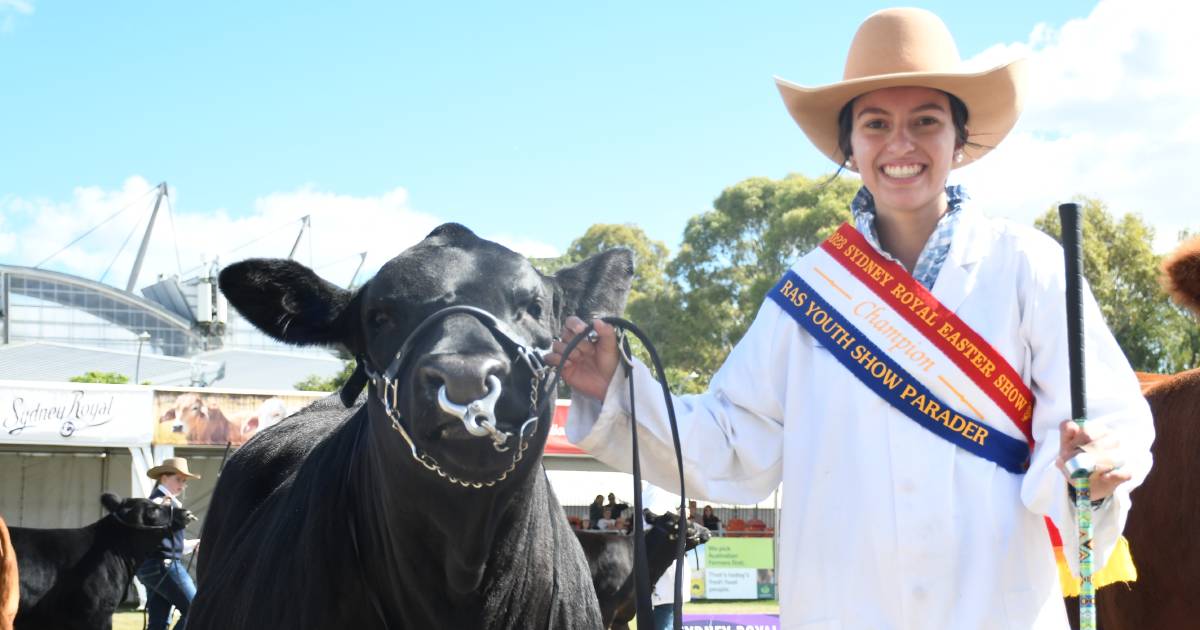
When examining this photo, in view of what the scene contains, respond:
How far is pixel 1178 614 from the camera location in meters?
4.07

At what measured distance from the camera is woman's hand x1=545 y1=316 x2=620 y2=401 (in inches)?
110

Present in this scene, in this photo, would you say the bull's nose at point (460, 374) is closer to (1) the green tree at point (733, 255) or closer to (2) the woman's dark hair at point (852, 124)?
(2) the woman's dark hair at point (852, 124)

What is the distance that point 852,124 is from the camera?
2867 millimetres

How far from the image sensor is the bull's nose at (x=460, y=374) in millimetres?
2523

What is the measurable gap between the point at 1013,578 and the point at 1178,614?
7.00ft

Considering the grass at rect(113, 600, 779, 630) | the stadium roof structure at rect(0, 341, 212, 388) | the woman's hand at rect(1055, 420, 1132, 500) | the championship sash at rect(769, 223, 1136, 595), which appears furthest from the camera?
the stadium roof structure at rect(0, 341, 212, 388)

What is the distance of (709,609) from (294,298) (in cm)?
1535

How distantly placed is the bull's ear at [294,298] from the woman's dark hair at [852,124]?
4.86ft

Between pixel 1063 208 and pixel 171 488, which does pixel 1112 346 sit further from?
pixel 171 488

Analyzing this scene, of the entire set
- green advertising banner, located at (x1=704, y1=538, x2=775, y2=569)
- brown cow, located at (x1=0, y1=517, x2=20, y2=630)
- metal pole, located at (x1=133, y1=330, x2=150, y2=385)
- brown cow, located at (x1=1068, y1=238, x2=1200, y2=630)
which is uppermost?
Result: metal pole, located at (x1=133, y1=330, x2=150, y2=385)

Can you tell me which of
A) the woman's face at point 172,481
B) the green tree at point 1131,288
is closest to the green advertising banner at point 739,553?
the woman's face at point 172,481

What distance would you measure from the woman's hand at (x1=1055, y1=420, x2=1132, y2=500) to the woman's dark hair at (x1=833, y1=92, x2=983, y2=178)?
2.91 ft

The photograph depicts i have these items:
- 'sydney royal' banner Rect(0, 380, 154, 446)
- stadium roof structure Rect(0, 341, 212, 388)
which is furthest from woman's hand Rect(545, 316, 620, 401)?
stadium roof structure Rect(0, 341, 212, 388)

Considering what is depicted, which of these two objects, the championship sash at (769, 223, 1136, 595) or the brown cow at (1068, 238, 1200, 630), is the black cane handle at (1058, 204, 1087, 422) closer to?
the championship sash at (769, 223, 1136, 595)
